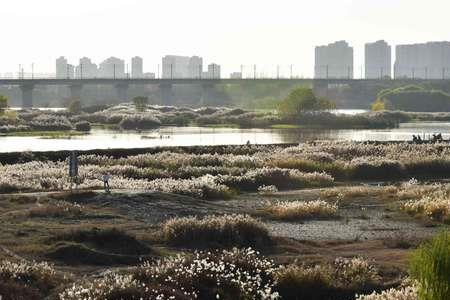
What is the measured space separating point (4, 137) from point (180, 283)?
235 ft

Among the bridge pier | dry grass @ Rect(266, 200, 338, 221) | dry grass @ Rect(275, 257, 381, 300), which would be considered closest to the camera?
dry grass @ Rect(275, 257, 381, 300)

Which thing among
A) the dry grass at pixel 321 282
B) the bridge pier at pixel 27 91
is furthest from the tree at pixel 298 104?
the dry grass at pixel 321 282

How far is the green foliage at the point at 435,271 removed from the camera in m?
9.77

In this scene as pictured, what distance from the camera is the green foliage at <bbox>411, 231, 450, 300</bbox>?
977cm

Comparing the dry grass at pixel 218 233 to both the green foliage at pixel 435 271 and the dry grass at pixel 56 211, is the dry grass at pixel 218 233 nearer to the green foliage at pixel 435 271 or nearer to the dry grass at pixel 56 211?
the dry grass at pixel 56 211

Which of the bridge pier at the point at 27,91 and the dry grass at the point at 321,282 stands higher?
the bridge pier at the point at 27,91

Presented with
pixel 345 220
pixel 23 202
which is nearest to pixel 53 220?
pixel 23 202

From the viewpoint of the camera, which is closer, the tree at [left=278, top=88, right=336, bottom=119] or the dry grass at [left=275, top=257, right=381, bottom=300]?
the dry grass at [left=275, top=257, right=381, bottom=300]

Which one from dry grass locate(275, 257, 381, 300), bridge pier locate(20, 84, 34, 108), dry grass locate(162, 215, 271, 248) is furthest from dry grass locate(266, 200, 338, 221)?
bridge pier locate(20, 84, 34, 108)

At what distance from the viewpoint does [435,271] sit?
994cm

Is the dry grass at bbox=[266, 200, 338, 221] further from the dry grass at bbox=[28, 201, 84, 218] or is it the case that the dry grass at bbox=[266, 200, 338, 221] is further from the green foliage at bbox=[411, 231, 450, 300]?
the green foliage at bbox=[411, 231, 450, 300]

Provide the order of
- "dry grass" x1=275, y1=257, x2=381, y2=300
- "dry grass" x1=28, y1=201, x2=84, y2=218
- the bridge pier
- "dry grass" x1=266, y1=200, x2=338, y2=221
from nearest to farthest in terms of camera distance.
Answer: "dry grass" x1=275, y1=257, x2=381, y2=300 < "dry grass" x1=28, y1=201, x2=84, y2=218 < "dry grass" x1=266, y1=200, x2=338, y2=221 < the bridge pier

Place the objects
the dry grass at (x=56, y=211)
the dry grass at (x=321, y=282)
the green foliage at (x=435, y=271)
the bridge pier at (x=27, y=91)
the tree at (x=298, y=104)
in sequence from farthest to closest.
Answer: the bridge pier at (x=27, y=91) → the tree at (x=298, y=104) → the dry grass at (x=56, y=211) → the dry grass at (x=321, y=282) → the green foliage at (x=435, y=271)

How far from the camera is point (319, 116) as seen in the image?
129m
